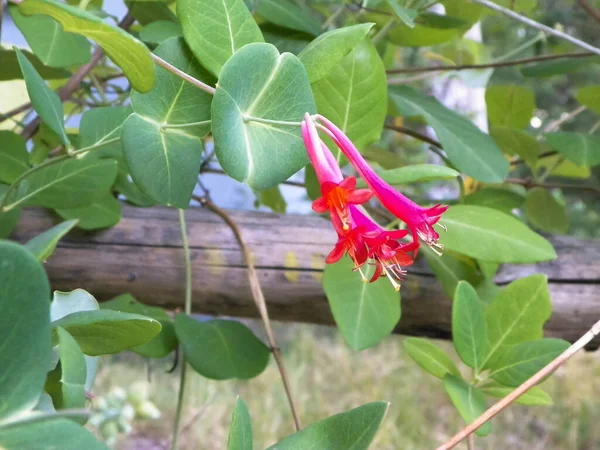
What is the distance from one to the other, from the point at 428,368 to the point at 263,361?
145 millimetres

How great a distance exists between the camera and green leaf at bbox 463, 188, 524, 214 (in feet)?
1.64

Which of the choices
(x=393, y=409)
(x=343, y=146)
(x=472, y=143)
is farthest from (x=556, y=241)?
(x=393, y=409)

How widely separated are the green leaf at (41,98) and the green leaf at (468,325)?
0.73 ft

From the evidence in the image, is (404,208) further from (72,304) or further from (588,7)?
(588,7)

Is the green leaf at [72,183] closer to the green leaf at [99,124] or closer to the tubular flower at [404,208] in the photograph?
the green leaf at [99,124]

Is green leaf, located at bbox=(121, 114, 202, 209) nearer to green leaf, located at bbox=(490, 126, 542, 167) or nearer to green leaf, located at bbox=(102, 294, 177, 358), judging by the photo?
green leaf, located at bbox=(102, 294, 177, 358)

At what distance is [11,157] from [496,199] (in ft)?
1.28

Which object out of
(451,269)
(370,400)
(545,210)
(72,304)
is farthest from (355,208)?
(370,400)

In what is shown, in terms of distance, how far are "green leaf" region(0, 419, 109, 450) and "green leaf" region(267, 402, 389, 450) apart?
10cm

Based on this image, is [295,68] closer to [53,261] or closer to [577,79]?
[53,261]

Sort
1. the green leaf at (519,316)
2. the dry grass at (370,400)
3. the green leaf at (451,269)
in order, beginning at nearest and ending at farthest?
→ the green leaf at (519,316) < the green leaf at (451,269) < the dry grass at (370,400)

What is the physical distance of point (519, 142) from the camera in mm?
524

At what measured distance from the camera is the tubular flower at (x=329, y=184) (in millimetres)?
210

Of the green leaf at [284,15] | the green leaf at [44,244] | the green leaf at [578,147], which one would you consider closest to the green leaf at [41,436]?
the green leaf at [44,244]
